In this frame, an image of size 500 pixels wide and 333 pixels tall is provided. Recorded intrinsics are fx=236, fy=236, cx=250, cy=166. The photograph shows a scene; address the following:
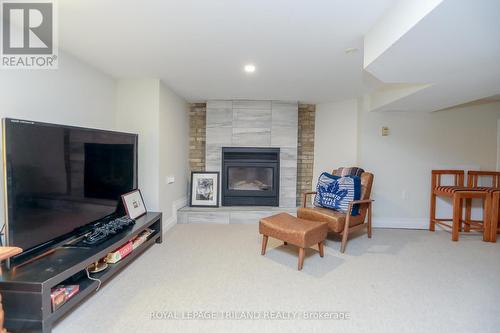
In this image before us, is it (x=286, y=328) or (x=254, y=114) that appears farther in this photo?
(x=254, y=114)

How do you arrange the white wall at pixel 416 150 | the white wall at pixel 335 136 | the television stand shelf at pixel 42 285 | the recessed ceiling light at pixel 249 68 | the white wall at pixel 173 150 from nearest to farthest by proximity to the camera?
the television stand shelf at pixel 42 285 < the recessed ceiling light at pixel 249 68 < the white wall at pixel 173 150 < the white wall at pixel 416 150 < the white wall at pixel 335 136

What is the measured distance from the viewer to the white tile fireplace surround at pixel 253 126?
161 inches

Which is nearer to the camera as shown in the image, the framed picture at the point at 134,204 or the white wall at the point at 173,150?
the framed picture at the point at 134,204

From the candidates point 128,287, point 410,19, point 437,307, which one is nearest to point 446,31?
point 410,19

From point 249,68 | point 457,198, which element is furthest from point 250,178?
point 457,198

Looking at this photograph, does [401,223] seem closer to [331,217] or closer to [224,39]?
[331,217]

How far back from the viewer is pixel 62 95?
2.23 metres

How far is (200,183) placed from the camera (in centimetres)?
410

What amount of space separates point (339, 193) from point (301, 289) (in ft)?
4.63

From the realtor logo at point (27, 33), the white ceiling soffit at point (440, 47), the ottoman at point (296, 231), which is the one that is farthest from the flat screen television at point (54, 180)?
the white ceiling soffit at point (440, 47)

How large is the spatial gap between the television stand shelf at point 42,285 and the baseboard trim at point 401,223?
3.68 meters

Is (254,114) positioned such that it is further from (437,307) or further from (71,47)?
(437,307)

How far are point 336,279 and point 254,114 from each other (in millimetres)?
2840

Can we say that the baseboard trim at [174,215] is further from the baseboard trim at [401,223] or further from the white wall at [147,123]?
the baseboard trim at [401,223]
